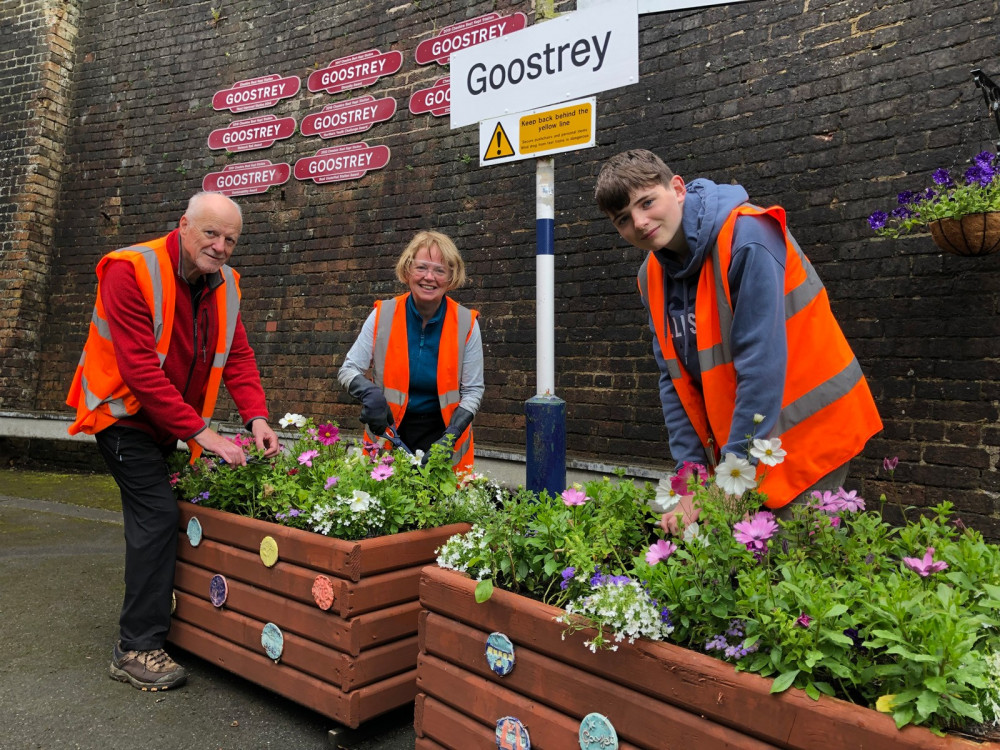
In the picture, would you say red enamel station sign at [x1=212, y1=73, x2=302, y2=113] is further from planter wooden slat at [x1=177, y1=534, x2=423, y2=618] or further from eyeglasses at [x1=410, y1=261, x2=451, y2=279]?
planter wooden slat at [x1=177, y1=534, x2=423, y2=618]

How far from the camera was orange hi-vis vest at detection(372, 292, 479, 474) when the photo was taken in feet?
11.4

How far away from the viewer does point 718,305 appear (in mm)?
2102

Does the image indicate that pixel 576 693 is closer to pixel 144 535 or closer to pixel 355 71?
pixel 144 535

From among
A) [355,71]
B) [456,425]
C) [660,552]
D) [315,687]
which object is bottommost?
[315,687]

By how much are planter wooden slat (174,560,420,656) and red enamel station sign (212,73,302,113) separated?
21.6 feet

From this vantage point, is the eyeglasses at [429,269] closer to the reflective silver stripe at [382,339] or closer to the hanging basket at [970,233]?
the reflective silver stripe at [382,339]

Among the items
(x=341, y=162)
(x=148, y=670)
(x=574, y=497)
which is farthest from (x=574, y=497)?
(x=341, y=162)

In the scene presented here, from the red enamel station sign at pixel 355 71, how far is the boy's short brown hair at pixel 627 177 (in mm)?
5889

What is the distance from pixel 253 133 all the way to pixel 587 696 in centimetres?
794

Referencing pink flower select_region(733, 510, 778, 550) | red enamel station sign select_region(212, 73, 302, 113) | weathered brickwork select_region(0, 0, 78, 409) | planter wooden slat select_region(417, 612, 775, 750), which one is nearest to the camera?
planter wooden slat select_region(417, 612, 775, 750)

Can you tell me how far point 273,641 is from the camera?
2.70m

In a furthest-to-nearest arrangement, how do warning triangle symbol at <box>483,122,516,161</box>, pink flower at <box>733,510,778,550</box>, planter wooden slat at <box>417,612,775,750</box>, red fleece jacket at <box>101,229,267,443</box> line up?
warning triangle symbol at <box>483,122,516,161</box> → red fleece jacket at <box>101,229,267,443</box> → pink flower at <box>733,510,778,550</box> → planter wooden slat at <box>417,612,775,750</box>

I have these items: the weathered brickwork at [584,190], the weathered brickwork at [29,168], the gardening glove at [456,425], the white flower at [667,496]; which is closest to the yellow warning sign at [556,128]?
the gardening glove at [456,425]

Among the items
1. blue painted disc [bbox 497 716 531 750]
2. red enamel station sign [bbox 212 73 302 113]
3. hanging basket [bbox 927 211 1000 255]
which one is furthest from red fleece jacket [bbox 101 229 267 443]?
red enamel station sign [bbox 212 73 302 113]
